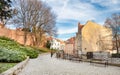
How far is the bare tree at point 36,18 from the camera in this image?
60969mm

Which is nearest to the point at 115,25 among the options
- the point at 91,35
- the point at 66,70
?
the point at 91,35

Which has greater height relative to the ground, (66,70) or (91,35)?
(91,35)

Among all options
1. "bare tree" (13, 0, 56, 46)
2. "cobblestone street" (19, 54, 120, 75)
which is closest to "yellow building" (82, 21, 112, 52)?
"bare tree" (13, 0, 56, 46)

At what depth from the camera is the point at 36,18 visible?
63656mm

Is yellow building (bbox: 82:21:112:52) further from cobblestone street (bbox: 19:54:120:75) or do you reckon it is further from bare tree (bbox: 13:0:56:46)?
cobblestone street (bbox: 19:54:120:75)

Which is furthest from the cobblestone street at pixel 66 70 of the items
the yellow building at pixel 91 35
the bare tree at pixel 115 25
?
the yellow building at pixel 91 35

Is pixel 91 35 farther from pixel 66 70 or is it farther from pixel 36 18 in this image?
pixel 66 70

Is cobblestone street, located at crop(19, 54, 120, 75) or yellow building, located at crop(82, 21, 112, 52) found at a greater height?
yellow building, located at crop(82, 21, 112, 52)

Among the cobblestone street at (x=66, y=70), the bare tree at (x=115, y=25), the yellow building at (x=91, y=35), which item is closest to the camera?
the cobblestone street at (x=66, y=70)

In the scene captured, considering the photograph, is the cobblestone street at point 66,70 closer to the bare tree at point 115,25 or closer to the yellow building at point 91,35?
the bare tree at point 115,25

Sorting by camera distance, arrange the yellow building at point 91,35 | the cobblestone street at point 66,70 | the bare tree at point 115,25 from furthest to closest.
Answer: the yellow building at point 91,35 < the bare tree at point 115,25 < the cobblestone street at point 66,70

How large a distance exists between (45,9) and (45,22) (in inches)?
143

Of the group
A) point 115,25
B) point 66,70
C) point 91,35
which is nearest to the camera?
point 66,70

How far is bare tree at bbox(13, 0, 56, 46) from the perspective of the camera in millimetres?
60969
